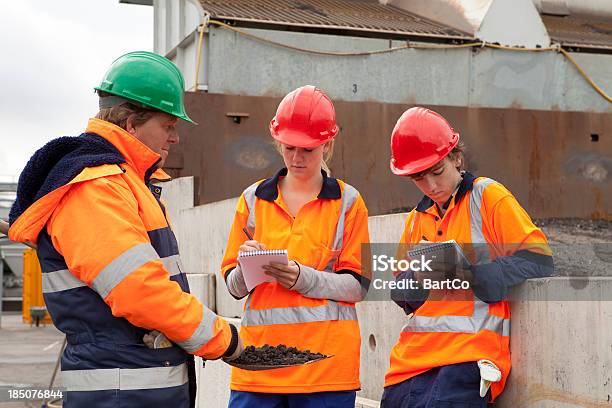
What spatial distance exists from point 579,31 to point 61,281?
10396 millimetres

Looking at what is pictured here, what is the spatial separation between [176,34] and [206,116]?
243cm

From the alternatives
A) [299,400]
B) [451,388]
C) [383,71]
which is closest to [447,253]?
[451,388]

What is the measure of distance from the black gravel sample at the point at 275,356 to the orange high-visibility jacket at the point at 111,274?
0.30m

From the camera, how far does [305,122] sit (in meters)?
4.03

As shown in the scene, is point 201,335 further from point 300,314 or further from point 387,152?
point 387,152

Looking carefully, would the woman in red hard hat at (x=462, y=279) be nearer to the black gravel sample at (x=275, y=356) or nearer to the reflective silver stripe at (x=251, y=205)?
the black gravel sample at (x=275, y=356)

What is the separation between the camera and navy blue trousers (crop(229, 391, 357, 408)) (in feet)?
12.5

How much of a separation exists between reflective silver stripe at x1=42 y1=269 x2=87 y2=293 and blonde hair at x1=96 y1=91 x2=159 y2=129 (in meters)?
0.59

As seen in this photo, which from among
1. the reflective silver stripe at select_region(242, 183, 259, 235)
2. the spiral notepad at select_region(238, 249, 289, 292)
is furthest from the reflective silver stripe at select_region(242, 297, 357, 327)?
the reflective silver stripe at select_region(242, 183, 259, 235)

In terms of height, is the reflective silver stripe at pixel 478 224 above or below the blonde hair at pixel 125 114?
below

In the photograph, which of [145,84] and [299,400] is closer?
[145,84]

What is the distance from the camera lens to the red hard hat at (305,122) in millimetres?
4016

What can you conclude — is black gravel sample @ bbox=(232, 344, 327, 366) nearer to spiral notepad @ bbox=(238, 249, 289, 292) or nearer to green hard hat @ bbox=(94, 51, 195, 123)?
spiral notepad @ bbox=(238, 249, 289, 292)

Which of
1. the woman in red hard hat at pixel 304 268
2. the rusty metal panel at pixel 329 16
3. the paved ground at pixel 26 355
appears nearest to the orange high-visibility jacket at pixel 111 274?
the woman in red hard hat at pixel 304 268
